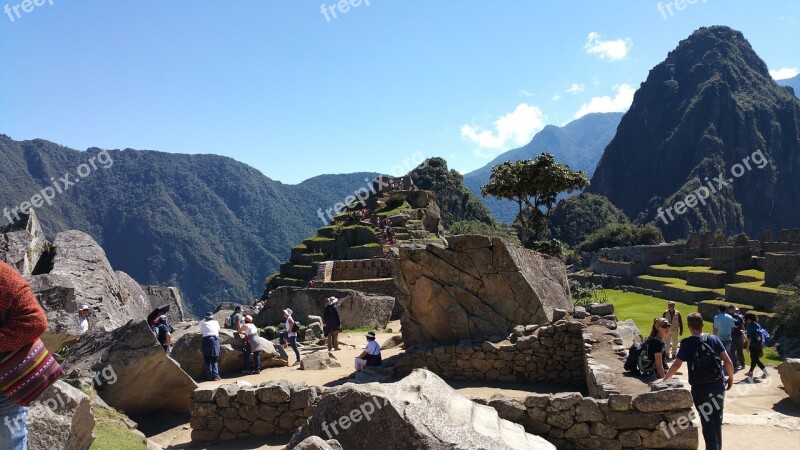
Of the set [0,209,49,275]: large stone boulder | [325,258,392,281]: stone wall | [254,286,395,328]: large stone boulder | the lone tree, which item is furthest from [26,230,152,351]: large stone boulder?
the lone tree

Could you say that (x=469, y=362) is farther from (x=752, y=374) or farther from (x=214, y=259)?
(x=214, y=259)

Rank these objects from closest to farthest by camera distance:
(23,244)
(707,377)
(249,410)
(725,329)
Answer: (707,377) → (249,410) → (725,329) → (23,244)

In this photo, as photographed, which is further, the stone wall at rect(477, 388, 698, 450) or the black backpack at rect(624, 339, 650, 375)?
the black backpack at rect(624, 339, 650, 375)

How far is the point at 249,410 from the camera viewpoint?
7.86 metres

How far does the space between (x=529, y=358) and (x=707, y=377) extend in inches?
209

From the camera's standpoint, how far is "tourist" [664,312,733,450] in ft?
19.5

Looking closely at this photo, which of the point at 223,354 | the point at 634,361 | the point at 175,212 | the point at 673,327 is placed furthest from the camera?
the point at 175,212

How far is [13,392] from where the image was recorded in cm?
353

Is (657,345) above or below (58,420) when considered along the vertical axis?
below

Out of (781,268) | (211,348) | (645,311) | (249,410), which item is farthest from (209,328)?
(781,268)

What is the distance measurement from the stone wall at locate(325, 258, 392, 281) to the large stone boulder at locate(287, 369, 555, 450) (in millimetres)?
22873

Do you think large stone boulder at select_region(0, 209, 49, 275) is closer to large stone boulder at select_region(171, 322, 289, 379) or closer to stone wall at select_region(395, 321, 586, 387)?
large stone boulder at select_region(171, 322, 289, 379)

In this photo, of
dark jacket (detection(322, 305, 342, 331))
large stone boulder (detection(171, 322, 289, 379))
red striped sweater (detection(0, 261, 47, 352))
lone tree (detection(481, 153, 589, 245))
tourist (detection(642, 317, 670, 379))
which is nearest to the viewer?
red striped sweater (detection(0, 261, 47, 352))

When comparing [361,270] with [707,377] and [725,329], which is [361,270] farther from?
[707,377]
